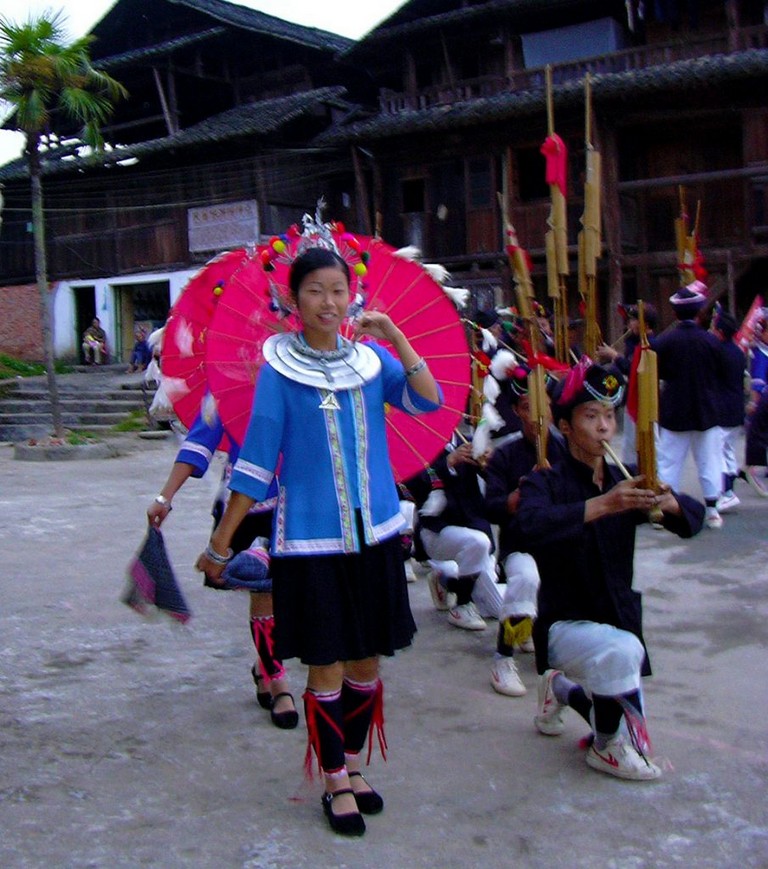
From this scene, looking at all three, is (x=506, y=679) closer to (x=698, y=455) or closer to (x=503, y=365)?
(x=503, y=365)

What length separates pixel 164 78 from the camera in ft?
81.4

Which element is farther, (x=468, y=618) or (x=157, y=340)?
(x=468, y=618)

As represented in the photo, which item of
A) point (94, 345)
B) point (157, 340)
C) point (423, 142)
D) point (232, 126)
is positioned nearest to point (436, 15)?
point (423, 142)

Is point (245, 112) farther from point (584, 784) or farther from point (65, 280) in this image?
point (584, 784)

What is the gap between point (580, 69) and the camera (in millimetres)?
18672

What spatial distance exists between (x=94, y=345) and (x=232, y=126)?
6310mm

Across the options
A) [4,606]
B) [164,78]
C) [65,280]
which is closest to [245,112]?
[164,78]

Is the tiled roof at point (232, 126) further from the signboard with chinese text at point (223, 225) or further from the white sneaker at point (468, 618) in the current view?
the white sneaker at point (468, 618)

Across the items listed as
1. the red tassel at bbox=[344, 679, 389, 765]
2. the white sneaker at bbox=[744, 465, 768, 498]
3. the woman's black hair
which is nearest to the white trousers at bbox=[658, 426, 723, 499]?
the white sneaker at bbox=[744, 465, 768, 498]

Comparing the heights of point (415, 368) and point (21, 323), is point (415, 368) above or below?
below

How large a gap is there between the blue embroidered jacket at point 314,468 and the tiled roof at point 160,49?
21.8 meters

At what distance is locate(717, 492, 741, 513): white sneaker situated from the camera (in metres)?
7.93

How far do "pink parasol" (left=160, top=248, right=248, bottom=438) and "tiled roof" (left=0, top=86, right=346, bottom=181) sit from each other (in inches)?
727

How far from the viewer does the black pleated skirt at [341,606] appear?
3035mm
